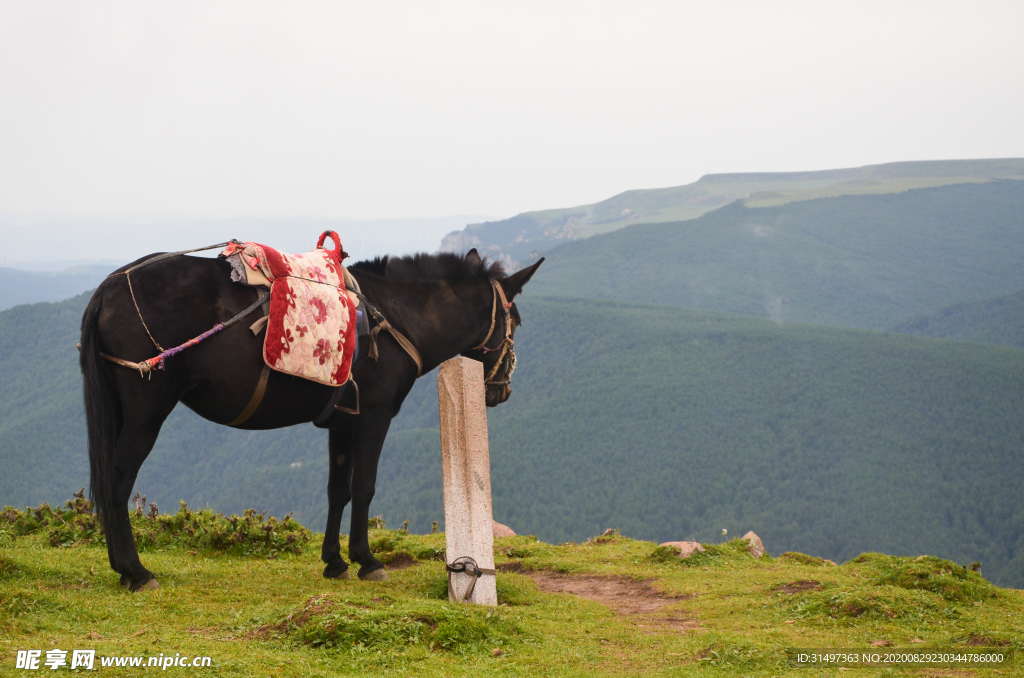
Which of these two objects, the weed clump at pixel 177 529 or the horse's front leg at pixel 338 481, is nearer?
the horse's front leg at pixel 338 481

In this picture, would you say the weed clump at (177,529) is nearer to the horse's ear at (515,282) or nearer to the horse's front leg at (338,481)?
the horse's front leg at (338,481)

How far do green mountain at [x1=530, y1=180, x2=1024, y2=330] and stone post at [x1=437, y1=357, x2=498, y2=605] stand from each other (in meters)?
117

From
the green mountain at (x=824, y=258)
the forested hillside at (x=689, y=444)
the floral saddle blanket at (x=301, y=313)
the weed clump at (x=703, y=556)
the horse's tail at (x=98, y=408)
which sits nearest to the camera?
the horse's tail at (x=98, y=408)

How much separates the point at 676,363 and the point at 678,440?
1237 centimetres

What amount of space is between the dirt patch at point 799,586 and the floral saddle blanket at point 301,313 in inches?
170

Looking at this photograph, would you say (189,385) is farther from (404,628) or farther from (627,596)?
(627,596)

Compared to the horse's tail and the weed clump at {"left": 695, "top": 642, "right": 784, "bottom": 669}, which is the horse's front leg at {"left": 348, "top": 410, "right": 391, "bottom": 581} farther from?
the weed clump at {"left": 695, "top": 642, "right": 784, "bottom": 669}

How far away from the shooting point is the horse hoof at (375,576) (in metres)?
7.27

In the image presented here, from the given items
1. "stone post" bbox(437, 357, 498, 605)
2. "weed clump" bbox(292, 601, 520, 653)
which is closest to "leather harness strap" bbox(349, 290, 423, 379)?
"stone post" bbox(437, 357, 498, 605)

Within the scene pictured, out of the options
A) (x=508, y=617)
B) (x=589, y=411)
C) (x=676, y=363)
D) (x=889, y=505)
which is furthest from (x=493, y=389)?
(x=676, y=363)

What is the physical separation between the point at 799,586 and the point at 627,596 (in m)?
1.56

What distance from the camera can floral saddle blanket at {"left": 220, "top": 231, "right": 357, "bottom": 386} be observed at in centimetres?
627

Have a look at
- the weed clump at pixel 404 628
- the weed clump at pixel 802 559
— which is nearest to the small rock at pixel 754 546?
the weed clump at pixel 802 559

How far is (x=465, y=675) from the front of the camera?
4.72 m
